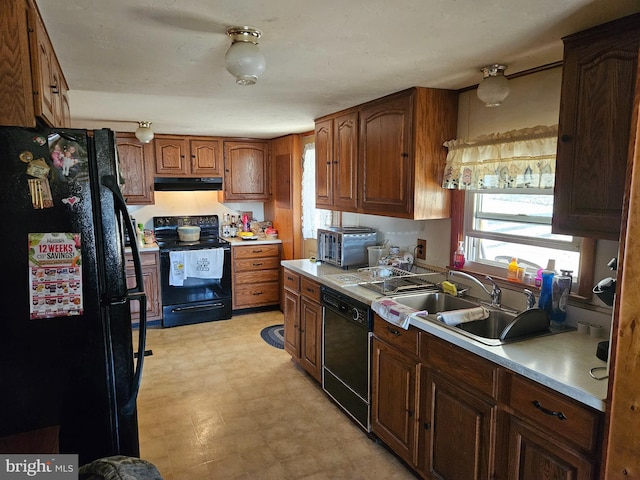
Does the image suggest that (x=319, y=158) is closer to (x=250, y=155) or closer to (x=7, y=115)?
(x=250, y=155)

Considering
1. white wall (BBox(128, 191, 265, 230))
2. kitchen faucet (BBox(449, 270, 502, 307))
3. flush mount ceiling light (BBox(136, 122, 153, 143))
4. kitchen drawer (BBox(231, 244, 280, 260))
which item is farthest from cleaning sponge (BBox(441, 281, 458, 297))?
white wall (BBox(128, 191, 265, 230))

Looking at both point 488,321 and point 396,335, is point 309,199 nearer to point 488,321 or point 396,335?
point 396,335

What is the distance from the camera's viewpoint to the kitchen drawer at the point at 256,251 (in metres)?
4.96

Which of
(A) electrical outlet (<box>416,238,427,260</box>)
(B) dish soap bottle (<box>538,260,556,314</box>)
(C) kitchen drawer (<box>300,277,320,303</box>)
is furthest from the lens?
(C) kitchen drawer (<box>300,277,320,303</box>)

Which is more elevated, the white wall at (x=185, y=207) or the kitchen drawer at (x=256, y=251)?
the white wall at (x=185, y=207)

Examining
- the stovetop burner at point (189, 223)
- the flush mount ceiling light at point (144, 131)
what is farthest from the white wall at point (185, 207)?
the flush mount ceiling light at point (144, 131)

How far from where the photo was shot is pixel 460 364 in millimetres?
1881

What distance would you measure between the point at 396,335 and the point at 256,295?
305 centimetres

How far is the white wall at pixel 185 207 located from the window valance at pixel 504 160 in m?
3.48

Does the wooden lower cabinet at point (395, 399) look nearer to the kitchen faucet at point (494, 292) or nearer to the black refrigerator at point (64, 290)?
the kitchen faucet at point (494, 292)

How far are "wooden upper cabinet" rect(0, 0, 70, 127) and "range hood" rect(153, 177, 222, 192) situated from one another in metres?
3.37

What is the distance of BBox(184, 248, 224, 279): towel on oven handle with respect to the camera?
467cm

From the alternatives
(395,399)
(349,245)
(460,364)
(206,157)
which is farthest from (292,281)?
(206,157)

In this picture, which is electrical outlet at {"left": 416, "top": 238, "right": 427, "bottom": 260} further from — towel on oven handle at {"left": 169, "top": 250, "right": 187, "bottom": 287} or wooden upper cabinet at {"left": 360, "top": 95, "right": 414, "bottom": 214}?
towel on oven handle at {"left": 169, "top": 250, "right": 187, "bottom": 287}
